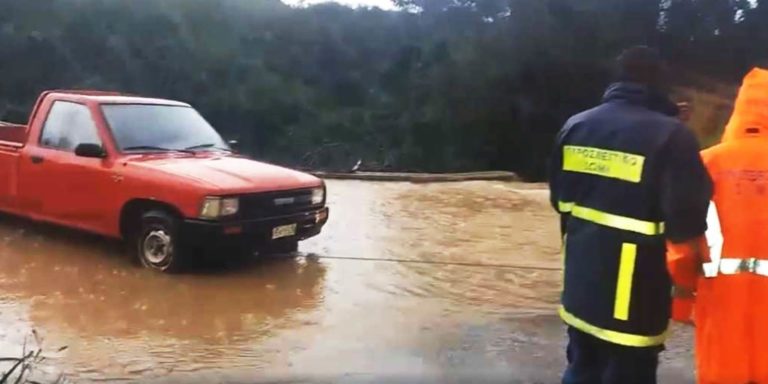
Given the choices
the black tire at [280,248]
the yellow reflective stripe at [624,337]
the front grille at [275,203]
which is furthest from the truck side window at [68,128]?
the yellow reflective stripe at [624,337]

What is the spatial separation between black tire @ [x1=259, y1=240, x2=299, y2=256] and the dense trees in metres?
19.4

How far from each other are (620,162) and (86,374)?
3.53 m

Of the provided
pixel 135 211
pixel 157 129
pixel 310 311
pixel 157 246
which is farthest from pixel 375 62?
pixel 310 311

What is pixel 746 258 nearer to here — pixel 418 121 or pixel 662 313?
pixel 662 313

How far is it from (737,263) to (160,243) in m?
5.66

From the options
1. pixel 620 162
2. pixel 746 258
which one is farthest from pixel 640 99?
pixel 746 258

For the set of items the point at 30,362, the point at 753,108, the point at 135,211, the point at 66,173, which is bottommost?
the point at 30,362

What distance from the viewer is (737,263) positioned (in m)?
3.81

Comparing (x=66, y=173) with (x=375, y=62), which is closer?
(x=66, y=173)

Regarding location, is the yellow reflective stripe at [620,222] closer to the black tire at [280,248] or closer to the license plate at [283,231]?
the license plate at [283,231]

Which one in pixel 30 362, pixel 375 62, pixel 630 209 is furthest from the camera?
pixel 375 62

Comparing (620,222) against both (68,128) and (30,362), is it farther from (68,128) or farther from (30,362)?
(68,128)

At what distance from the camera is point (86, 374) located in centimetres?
571

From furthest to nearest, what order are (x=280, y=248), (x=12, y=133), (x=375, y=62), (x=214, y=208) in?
(x=375, y=62) < (x=12, y=133) < (x=280, y=248) < (x=214, y=208)
